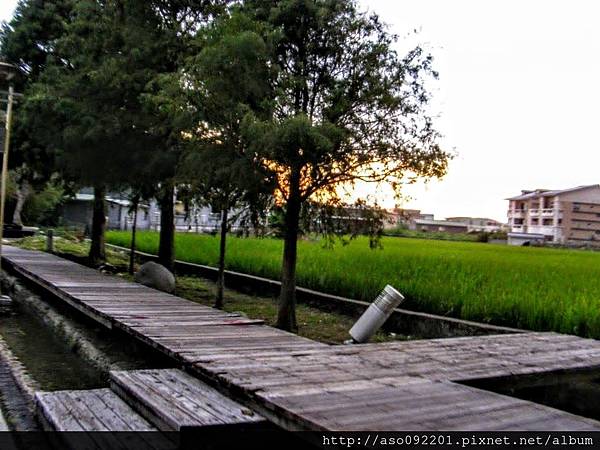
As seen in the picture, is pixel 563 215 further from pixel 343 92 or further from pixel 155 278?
pixel 343 92

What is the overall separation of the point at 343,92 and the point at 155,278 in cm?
579

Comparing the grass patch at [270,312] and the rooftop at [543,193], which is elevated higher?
the rooftop at [543,193]

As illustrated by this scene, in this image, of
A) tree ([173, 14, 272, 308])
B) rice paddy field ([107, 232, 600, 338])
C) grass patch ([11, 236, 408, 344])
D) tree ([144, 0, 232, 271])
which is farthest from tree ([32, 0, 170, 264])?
rice paddy field ([107, 232, 600, 338])

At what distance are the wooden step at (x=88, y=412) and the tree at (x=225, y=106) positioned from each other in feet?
11.5

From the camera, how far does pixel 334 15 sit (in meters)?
7.55

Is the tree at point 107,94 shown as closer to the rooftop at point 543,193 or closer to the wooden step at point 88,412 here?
the wooden step at point 88,412

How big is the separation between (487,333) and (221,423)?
15.5 ft

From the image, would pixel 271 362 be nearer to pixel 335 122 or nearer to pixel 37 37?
pixel 335 122

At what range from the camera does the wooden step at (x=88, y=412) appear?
368 centimetres

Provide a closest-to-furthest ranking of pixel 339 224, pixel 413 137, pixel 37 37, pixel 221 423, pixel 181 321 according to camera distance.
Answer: pixel 221 423
pixel 181 321
pixel 413 137
pixel 339 224
pixel 37 37

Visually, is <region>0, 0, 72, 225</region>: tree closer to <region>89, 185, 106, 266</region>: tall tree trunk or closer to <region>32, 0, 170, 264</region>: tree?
<region>89, 185, 106, 266</region>: tall tree trunk

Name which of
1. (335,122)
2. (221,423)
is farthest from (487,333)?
(221,423)

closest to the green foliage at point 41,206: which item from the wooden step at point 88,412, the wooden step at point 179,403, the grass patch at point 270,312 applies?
the grass patch at point 270,312

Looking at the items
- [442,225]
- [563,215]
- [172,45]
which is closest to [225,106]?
[172,45]
